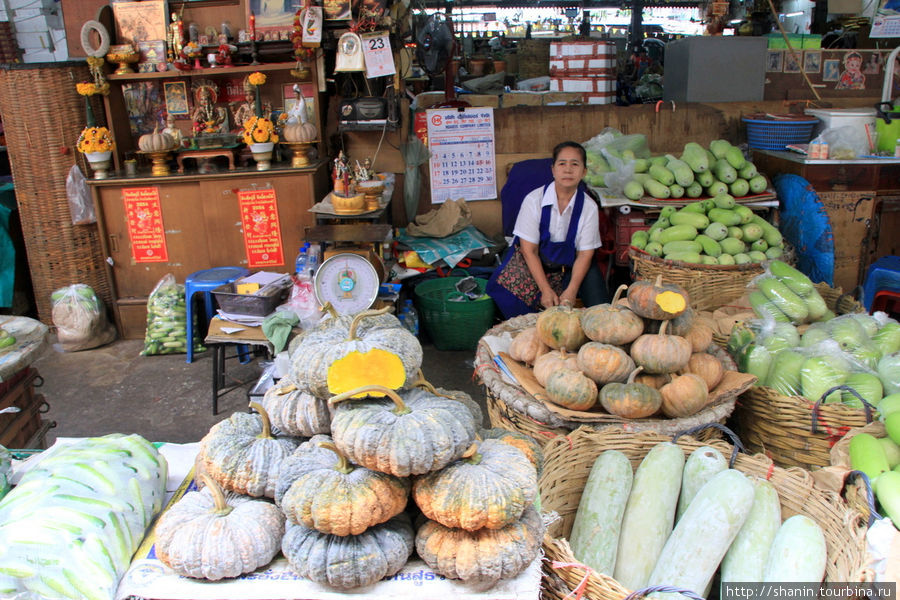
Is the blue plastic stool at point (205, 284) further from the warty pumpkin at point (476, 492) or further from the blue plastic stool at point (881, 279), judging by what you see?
the blue plastic stool at point (881, 279)

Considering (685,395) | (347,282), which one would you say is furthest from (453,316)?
(685,395)

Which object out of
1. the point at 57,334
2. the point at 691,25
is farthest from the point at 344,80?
the point at 691,25

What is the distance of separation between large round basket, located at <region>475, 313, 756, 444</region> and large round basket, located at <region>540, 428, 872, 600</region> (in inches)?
5.0

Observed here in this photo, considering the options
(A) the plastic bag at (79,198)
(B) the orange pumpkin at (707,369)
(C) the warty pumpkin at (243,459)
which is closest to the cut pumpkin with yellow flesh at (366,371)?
(C) the warty pumpkin at (243,459)

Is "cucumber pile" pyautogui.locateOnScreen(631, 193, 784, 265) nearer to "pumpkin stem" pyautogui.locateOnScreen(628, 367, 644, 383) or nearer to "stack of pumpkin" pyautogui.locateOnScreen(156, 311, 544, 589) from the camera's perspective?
"pumpkin stem" pyautogui.locateOnScreen(628, 367, 644, 383)

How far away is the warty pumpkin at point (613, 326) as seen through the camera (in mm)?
2498

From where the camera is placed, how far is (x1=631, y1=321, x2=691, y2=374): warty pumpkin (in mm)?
2422

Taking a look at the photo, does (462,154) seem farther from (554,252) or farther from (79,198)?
(79,198)

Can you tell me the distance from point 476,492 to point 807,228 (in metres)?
3.89

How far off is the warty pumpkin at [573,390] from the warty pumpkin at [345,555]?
112 centimetres

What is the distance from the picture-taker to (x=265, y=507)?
1.51m

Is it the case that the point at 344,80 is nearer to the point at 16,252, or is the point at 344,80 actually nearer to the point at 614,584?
the point at 16,252

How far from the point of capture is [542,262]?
425cm

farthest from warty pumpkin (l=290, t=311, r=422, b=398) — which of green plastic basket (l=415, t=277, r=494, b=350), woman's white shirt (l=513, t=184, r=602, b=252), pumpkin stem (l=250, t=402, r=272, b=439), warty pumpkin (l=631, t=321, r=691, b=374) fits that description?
green plastic basket (l=415, t=277, r=494, b=350)
